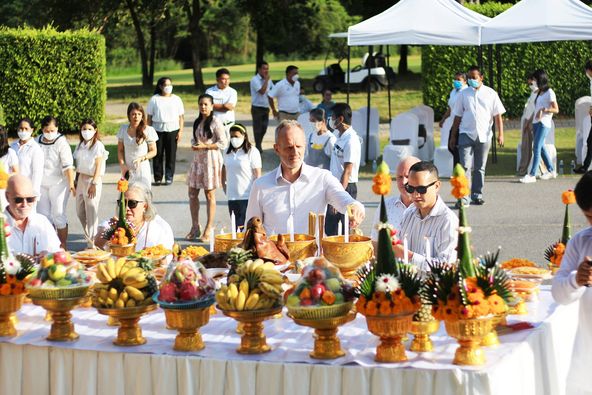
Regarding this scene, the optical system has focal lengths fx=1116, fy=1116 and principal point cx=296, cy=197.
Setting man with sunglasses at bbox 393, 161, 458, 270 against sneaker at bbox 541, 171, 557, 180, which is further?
sneaker at bbox 541, 171, 557, 180

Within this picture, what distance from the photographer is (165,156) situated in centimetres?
1950

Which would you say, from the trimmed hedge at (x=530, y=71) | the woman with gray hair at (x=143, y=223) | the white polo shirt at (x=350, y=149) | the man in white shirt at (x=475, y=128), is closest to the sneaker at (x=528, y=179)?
the man in white shirt at (x=475, y=128)

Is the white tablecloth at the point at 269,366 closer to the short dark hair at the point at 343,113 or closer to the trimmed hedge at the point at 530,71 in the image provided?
the short dark hair at the point at 343,113

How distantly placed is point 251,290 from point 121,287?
725 mm

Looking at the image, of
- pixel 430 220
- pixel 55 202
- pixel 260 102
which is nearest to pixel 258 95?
pixel 260 102

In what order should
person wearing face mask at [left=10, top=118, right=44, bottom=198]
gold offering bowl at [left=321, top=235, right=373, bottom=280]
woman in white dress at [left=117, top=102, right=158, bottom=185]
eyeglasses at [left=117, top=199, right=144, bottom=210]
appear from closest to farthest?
1. gold offering bowl at [left=321, top=235, right=373, bottom=280]
2. eyeglasses at [left=117, top=199, right=144, bottom=210]
3. person wearing face mask at [left=10, top=118, right=44, bottom=198]
4. woman in white dress at [left=117, top=102, right=158, bottom=185]

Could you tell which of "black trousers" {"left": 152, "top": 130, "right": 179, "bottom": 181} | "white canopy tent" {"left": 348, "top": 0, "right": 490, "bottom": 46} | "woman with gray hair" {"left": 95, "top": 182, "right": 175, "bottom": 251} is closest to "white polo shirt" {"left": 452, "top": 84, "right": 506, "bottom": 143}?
"white canopy tent" {"left": 348, "top": 0, "right": 490, "bottom": 46}

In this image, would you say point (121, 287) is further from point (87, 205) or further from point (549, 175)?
point (549, 175)

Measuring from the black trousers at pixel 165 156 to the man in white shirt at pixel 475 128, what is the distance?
5.12 m

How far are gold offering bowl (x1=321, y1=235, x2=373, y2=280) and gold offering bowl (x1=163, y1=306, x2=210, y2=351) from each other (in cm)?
133

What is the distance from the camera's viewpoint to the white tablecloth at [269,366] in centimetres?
540

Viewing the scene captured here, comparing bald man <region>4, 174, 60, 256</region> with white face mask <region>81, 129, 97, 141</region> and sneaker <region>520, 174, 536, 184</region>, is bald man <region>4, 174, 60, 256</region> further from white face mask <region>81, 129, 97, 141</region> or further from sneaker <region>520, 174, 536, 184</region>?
sneaker <region>520, 174, 536, 184</region>

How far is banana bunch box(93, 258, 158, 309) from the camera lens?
5.89 meters

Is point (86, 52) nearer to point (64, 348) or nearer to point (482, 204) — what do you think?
point (482, 204)
